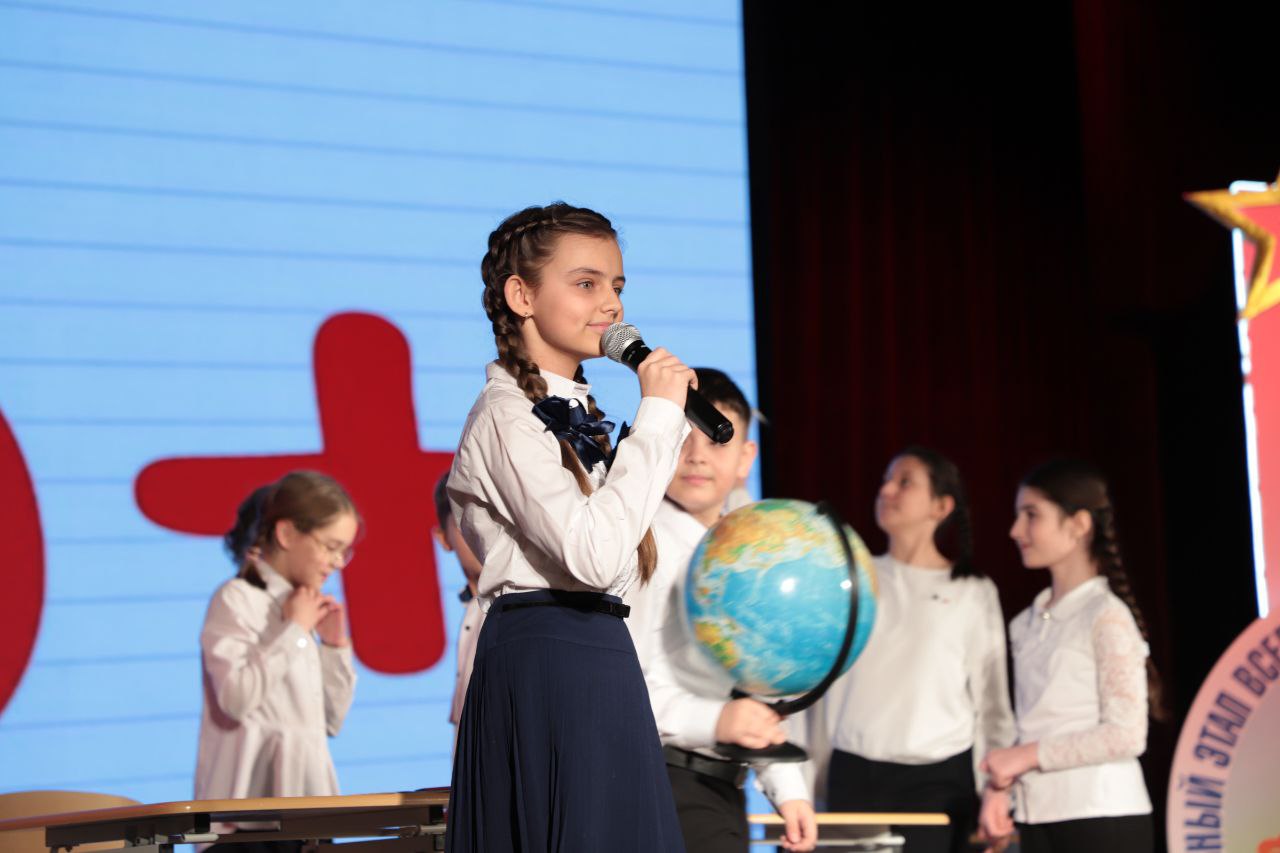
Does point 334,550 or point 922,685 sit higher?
point 334,550

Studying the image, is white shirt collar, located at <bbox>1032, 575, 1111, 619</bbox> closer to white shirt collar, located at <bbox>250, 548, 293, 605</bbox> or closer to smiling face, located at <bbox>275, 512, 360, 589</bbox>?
smiling face, located at <bbox>275, 512, 360, 589</bbox>

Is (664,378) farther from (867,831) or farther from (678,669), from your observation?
(867,831)

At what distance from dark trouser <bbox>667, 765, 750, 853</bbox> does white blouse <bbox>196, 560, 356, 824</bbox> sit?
1.51 m

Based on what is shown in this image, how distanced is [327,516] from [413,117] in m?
1.48

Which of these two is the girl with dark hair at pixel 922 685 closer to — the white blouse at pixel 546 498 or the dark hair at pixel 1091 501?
the dark hair at pixel 1091 501

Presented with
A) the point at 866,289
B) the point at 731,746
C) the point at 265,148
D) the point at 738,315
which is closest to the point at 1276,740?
the point at 731,746

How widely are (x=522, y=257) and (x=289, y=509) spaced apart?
6.34 feet

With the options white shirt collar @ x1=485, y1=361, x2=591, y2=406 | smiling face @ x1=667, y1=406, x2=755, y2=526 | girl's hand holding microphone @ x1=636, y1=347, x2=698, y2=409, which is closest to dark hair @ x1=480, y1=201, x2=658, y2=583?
white shirt collar @ x1=485, y1=361, x2=591, y2=406

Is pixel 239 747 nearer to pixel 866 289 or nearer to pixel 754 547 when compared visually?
pixel 754 547

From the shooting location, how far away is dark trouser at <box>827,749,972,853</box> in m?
3.85

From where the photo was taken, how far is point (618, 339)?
6.36ft

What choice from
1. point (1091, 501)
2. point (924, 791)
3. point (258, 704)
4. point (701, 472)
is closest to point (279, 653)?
point (258, 704)

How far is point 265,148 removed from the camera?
4.39 metres

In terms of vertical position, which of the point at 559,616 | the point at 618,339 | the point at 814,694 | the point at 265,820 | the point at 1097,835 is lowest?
the point at 1097,835
